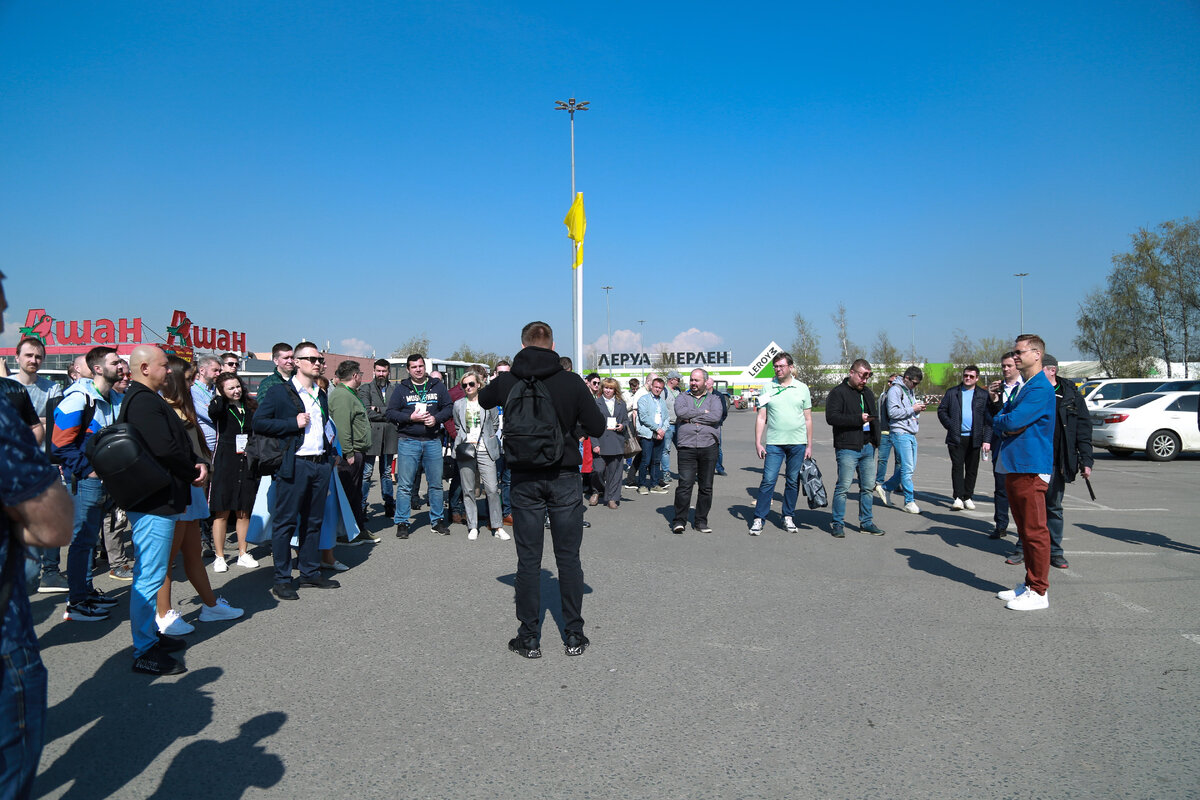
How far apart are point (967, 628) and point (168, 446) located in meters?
5.44

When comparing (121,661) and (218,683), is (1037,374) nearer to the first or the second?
(218,683)

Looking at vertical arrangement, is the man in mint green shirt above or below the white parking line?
above

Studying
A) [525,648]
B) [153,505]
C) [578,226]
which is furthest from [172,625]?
[578,226]

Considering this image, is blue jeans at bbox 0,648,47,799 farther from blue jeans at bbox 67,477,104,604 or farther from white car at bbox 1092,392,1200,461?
white car at bbox 1092,392,1200,461

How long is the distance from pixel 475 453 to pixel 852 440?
446cm

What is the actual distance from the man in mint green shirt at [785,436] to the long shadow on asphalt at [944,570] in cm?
144

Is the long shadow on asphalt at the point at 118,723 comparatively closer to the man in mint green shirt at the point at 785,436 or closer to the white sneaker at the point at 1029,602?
the white sneaker at the point at 1029,602

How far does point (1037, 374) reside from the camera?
17.9 ft

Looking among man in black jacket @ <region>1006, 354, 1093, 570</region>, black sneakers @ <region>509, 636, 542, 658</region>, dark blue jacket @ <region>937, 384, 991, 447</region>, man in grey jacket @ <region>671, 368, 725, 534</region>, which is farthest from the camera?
dark blue jacket @ <region>937, 384, 991, 447</region>

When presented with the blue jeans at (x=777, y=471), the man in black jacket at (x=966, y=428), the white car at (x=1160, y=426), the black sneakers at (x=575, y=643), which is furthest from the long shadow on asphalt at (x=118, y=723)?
the white car at (x=1160, y=426)

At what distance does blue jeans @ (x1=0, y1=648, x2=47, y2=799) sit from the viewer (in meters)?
1.73

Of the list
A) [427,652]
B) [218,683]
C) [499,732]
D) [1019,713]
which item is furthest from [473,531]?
[1019,713]

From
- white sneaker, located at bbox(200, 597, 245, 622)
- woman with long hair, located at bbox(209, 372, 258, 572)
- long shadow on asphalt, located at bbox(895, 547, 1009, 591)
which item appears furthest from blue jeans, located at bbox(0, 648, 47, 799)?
long shadow on asphalt, located at bbox(895, 547, 1009, 591)

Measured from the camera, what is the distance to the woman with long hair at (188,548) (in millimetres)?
4582
